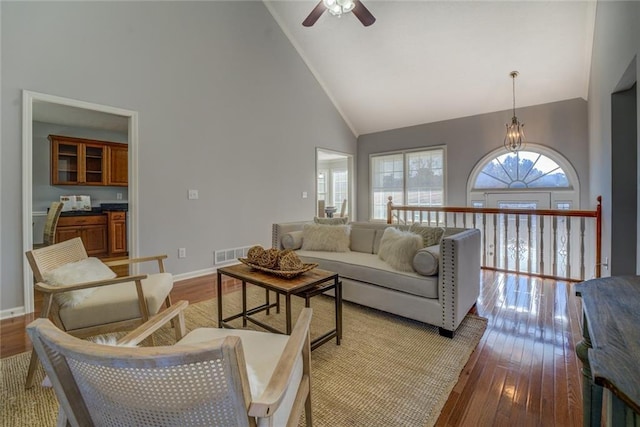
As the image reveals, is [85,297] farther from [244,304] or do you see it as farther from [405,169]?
[405,169]

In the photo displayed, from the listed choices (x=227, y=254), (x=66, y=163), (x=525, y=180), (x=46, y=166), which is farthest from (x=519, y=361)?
(x=46, y=166)

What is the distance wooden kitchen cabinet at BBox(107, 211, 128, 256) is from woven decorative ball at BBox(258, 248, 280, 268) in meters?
4.41

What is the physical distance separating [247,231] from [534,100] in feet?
16.4

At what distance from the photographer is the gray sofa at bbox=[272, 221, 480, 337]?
222cm

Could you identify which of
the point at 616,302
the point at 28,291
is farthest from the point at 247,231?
the point at 616,302

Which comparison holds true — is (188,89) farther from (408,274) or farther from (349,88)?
(408,274)

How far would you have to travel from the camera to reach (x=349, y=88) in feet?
18.4

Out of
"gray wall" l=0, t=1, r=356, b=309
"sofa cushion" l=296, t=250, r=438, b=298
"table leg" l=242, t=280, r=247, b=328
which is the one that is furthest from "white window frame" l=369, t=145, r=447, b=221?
"table leg" l=242, t=280, r=247, b=328

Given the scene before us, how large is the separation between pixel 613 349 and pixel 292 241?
2998mm

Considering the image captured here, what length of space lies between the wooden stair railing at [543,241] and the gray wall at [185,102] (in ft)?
9.31

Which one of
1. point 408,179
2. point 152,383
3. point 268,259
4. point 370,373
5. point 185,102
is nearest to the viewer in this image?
point 152,383

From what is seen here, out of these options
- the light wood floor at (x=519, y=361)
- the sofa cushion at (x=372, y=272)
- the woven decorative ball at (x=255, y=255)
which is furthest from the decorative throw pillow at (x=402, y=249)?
the woven decorative ball at (x=255, y=255)

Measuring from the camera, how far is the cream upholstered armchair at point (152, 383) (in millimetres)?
624

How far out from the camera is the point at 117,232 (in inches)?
208
